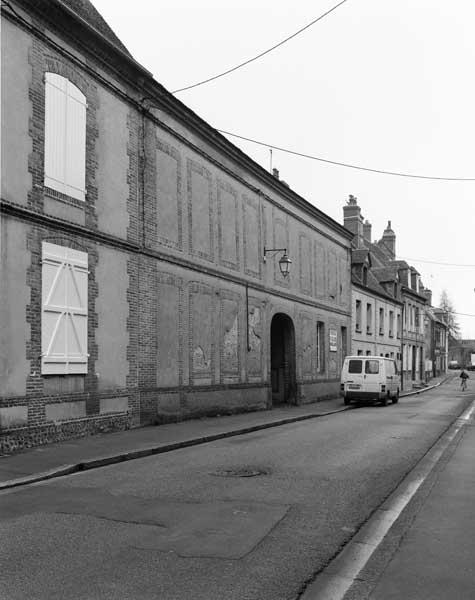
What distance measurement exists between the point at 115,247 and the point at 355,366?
15.6 meters

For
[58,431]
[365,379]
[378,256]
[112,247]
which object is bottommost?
[58,431]

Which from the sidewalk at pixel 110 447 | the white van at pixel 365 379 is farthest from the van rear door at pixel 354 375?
the sidewalk at pixel 110 447

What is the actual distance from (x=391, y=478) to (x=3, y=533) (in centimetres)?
548

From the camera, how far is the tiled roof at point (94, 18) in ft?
46.8

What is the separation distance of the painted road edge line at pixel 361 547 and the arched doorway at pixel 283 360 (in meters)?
17.1

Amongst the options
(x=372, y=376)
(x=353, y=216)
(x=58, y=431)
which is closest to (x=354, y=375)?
(x=372, y=376)

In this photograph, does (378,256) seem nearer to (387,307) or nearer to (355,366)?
(387,307)

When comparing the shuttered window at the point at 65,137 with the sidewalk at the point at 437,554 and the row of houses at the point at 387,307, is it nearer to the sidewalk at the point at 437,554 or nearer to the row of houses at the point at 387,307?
the sidewalk at the point at 437,554

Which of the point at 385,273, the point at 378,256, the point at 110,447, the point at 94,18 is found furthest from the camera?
the point at 378,256

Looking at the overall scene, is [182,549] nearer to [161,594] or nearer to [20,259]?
[161,594]

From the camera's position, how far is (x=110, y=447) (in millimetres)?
11781

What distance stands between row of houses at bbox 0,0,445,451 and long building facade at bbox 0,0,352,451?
1.5 inches

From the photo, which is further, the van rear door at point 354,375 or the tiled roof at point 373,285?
the tiled roof at point 373,285

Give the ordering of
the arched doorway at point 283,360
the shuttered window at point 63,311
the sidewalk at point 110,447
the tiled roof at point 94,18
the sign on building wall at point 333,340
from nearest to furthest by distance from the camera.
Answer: the sidewalk at point 110,447, the shuttered window at point 63,311, the tiled roof at point 94,18, the arched doorway at point 283,360, the sign on building wall at point 333,340
